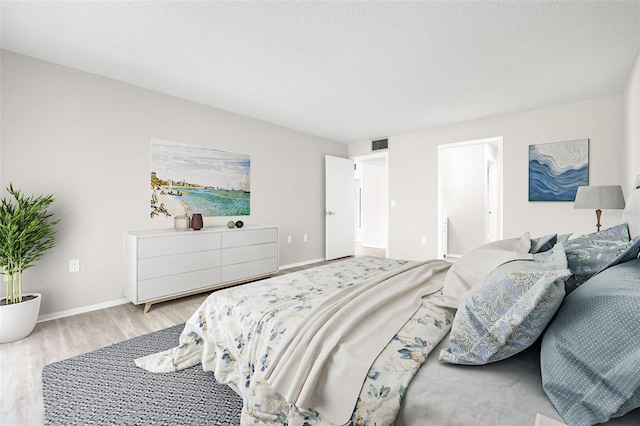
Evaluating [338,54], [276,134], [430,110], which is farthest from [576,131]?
[276,134]

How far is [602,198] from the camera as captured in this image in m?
2.80

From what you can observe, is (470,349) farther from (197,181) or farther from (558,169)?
(558,169)

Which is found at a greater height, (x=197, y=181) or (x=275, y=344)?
(x=197, y=181)

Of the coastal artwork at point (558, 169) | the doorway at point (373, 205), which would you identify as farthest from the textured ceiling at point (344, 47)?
the doorway at point (373, 205)

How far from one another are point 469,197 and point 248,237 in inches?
188

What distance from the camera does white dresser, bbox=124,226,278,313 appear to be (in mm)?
3006

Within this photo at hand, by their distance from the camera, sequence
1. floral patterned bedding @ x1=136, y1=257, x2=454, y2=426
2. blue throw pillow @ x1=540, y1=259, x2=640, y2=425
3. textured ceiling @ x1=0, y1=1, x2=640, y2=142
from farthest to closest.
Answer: textured ceiling @ x1=0, y1=1, x2=640, y2=142
floral patterned bedding @ x1=136, y1=257, x2=454, y2=426
blue throw pillow @ x1=540, y1=259, x2=640, y2=425

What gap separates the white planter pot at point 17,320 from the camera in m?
2.32

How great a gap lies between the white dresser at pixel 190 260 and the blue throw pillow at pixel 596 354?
10.6 feet

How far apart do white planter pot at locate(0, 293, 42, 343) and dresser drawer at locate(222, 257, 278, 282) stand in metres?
1.71

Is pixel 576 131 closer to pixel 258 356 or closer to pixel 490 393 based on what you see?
pixel 490 393

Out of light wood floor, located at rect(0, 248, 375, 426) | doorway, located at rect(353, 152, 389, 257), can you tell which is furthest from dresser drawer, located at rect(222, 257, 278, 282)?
doorway, located at rect(353, 152, 389, 257)

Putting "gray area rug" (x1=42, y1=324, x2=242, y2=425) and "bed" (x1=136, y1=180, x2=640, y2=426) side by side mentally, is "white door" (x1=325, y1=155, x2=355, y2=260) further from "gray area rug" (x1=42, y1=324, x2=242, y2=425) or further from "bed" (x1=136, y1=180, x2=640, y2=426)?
"bed" (x1=136, y1=180, x2=640, y2=426)

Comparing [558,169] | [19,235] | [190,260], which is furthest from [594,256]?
[19,235]
